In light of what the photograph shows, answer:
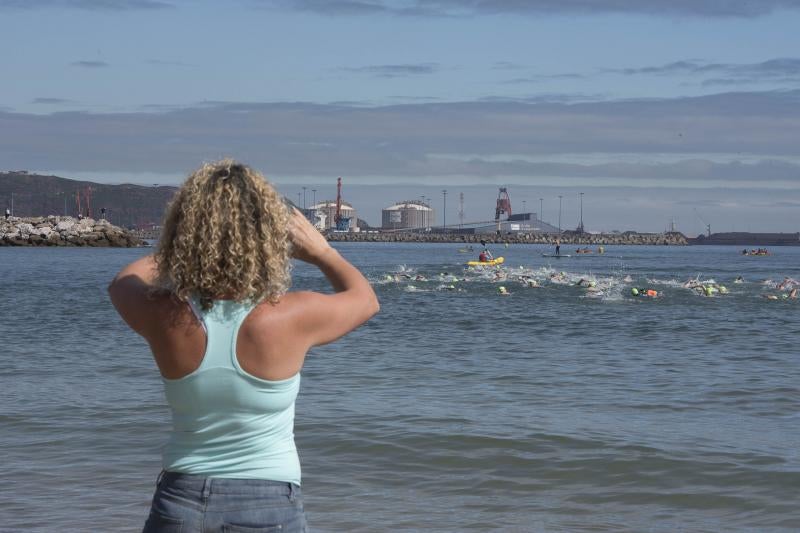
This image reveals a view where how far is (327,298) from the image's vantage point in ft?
10.0

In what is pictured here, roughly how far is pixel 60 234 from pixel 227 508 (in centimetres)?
10454

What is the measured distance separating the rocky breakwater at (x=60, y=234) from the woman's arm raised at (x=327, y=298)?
103 meters

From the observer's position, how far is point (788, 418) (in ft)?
38.4

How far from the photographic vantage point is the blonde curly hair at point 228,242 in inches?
116

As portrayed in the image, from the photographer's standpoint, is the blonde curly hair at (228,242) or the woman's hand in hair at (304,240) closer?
the blonde curly hair at (228,242)

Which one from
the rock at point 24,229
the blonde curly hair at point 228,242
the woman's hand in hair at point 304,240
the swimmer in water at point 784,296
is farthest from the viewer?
the rock at point 24,229

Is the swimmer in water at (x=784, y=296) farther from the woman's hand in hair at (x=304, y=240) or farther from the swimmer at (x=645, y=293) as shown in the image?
the woman's hand in hair at (x=304, y=240)

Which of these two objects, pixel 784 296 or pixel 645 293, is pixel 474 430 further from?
pixel 784 296

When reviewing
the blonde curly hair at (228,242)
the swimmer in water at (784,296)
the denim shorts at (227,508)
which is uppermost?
the blonde curly hair at (228,242)

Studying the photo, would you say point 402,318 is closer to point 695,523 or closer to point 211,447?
point 695,523

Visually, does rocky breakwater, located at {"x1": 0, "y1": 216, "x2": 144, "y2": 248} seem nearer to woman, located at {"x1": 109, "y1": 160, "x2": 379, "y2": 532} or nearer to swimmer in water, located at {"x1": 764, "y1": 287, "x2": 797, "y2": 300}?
swimmer in water, located at {"x1": 764, "y1": 287, "x2": 797, "y2": 300}

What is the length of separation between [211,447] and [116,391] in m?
10.4

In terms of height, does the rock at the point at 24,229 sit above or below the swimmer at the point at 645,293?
above

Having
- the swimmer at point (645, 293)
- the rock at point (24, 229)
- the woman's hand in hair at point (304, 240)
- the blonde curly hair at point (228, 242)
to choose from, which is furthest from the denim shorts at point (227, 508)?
the rock at point (24, 229)
